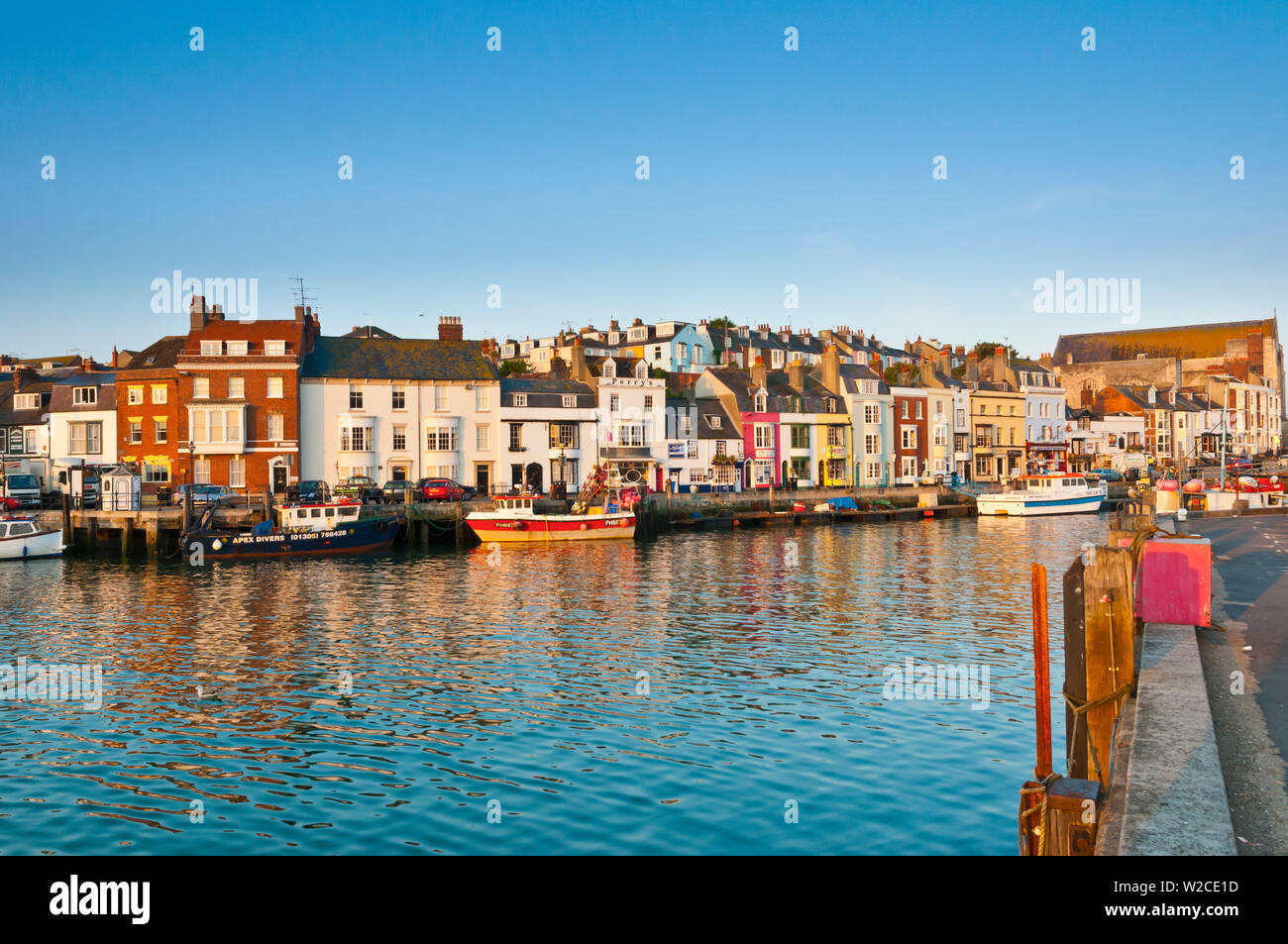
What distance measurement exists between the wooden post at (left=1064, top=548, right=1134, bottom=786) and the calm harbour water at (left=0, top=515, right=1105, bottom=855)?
2.02m

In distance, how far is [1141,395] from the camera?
425ft

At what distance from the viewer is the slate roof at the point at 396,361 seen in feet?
232

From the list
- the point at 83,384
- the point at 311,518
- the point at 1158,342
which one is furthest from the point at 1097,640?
the point at 1158,342

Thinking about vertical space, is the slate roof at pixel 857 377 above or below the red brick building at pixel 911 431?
above

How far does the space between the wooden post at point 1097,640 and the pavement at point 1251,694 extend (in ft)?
3.50

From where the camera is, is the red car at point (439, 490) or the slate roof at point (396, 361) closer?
the red car at point (439, 490)

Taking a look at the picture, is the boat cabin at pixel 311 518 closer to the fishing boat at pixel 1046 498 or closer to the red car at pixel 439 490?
the red car at pixel 439 490

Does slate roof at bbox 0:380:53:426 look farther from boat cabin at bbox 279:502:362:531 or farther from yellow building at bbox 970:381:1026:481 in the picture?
yellow building at bbox 970:381:1026:481

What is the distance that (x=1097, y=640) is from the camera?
11.4 meters

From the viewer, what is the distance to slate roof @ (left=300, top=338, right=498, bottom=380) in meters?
70.8

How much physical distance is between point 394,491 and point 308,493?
4.98 metres

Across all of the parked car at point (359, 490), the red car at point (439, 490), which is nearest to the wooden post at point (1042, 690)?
the red car at point (439, 490)
